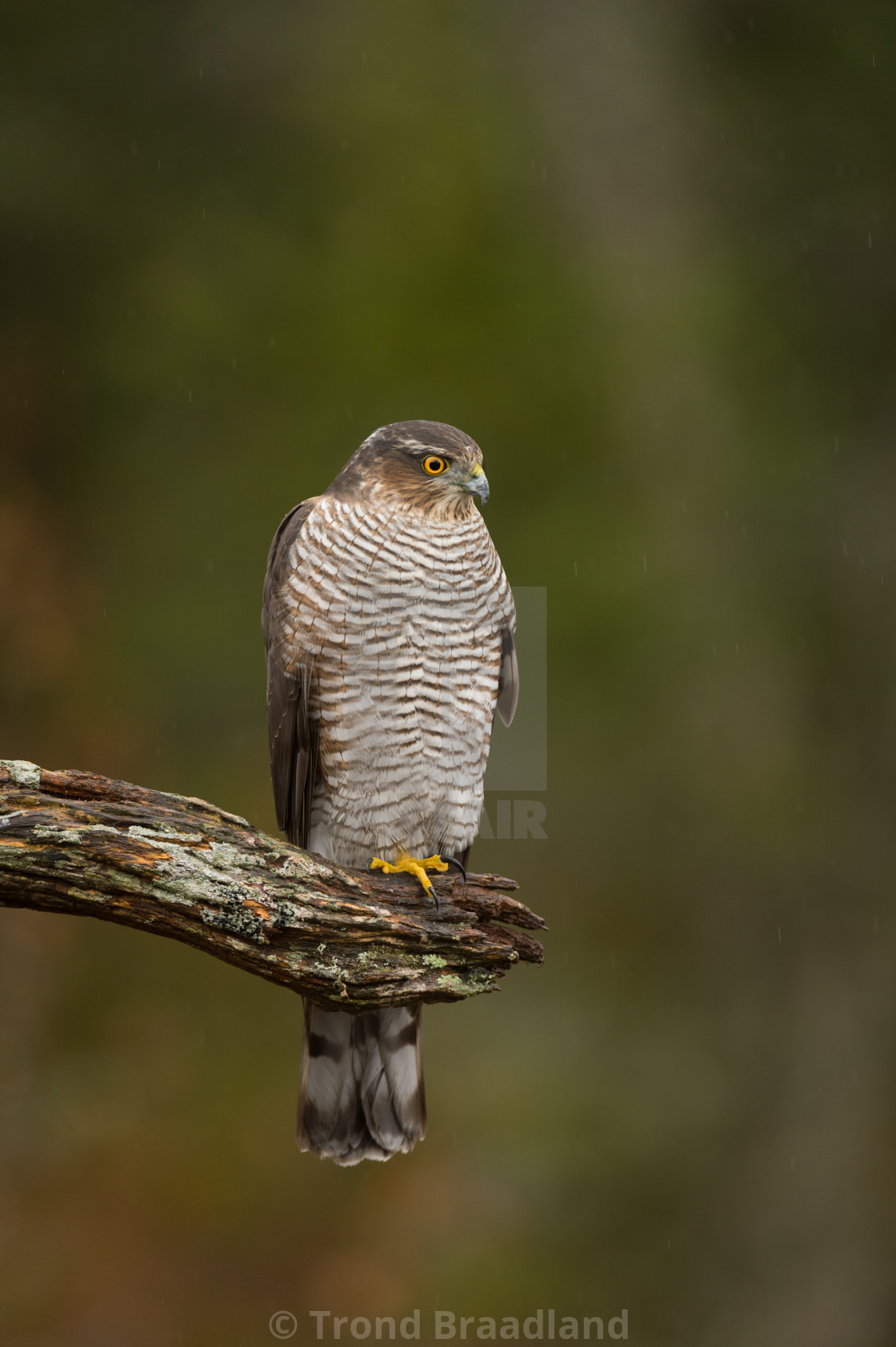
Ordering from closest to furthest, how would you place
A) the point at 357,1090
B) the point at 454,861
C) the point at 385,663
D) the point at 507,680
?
1. the point at 385,663
2. the point at 454,861
3. the point at 357,1090
4. the point at 507,680

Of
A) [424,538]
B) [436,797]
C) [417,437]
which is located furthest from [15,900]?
[417,437]

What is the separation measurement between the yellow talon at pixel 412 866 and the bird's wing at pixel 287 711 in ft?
0.90

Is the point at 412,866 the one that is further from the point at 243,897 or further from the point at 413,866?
the point at 243,897

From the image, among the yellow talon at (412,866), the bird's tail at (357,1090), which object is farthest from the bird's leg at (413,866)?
the bird's tail at (357,1090)

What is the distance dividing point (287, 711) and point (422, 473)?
71 centimetres

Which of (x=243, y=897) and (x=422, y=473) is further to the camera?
(x=422, y=473)

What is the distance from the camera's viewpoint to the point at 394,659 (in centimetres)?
282

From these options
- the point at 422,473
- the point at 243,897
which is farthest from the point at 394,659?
the point at 243,897

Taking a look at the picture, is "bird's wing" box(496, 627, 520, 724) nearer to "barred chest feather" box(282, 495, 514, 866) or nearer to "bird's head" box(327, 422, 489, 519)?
"barred chest feather" box(282, 495, 514, 866)

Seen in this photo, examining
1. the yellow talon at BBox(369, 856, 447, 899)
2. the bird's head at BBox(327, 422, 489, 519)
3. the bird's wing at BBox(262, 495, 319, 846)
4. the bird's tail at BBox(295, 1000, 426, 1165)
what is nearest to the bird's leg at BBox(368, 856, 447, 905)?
the yellow talon at BBox(369, 856, 447, 899)

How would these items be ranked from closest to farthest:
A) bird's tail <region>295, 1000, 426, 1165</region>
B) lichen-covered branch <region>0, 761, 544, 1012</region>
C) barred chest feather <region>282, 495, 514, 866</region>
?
1. lichen-covered branch <region>0, 761, 544, 1012</region>
2. barred chest feather <region>282, 495, 514, 866</region>
3. bird's tail <region>295, 1000, 426, 1165</region>

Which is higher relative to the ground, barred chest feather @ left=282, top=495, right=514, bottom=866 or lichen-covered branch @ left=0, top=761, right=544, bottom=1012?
barred chest feather @ left=282, top=495, right=514, bottom=866

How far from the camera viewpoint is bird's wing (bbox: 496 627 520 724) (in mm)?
3229

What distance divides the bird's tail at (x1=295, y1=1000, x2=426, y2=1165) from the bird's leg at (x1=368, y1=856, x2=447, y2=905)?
1.63 feet
